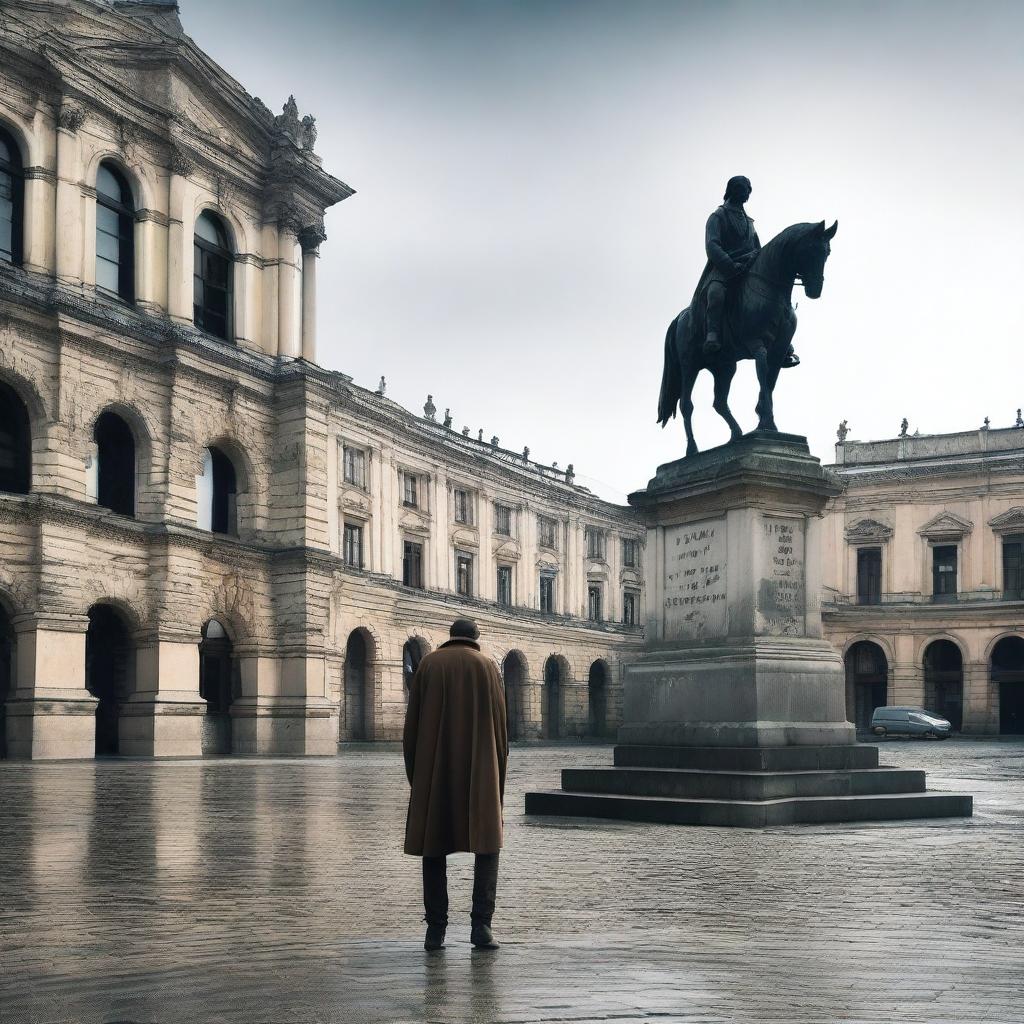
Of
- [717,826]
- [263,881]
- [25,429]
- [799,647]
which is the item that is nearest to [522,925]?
[263,881]

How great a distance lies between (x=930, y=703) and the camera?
66.6m

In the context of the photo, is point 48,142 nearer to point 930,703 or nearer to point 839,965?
point 839,965

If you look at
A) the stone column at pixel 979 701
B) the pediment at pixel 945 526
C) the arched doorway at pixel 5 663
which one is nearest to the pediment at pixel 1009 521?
the pediment at pixel 945 526

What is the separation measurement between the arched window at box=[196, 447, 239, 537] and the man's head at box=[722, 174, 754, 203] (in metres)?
24.9

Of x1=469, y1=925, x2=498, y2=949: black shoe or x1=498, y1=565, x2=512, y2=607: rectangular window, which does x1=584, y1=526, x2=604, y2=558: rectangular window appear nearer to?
x1=498, y1=565, x2=512, y2=607: rectangular window

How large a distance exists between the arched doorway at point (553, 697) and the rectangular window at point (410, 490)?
1348cm

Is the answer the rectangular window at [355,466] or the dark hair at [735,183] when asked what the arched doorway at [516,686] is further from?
the dark hair at [735,183]

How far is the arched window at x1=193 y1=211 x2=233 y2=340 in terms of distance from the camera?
3766 centimetres

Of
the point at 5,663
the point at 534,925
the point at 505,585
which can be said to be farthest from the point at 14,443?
the point at 505,585

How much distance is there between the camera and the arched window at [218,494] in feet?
122

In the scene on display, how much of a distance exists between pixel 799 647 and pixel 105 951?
8.14 metres

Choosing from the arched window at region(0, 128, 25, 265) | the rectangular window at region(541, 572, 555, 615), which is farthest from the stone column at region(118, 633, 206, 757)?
the rectangular window at region(541, 572, 555, 615)

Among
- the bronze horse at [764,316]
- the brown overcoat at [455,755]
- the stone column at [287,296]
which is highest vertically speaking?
the stone column at [287,296]

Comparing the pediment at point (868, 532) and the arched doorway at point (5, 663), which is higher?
the pediment at point (868, 532)
